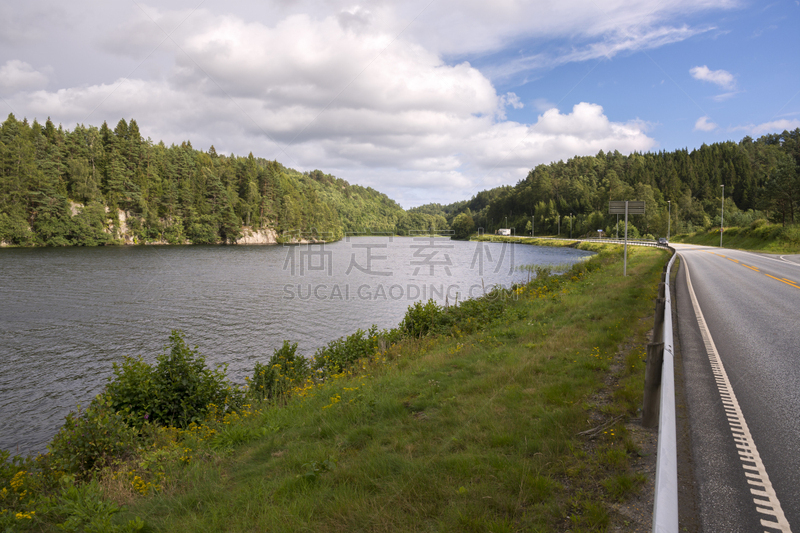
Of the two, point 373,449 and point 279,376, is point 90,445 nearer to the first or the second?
point 279,376

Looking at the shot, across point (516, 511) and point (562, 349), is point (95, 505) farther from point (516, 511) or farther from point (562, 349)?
point (562, 349)

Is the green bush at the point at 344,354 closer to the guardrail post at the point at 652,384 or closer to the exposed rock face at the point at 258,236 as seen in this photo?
the guardrail post at the point at 652,384

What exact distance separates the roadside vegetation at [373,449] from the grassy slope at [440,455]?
23 mm

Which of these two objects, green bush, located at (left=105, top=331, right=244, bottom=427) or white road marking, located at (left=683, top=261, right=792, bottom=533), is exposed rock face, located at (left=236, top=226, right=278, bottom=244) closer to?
green bush, located at (left=105, top=331, right=244, bottom=427)

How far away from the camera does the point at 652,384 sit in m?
4.48

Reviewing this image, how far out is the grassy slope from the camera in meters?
3.68

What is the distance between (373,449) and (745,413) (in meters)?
4.76

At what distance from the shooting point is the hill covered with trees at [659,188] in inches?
4021

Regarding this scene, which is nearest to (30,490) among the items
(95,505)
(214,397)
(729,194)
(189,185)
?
(95,505)

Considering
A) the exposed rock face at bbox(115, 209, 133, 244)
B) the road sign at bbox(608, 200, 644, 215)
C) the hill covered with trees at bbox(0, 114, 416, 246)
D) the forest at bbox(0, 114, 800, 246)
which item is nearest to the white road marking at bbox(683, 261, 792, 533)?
the road sign at bbox(608, 200, 644, 215)

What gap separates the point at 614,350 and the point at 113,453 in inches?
379

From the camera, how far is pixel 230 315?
2341 centimetres

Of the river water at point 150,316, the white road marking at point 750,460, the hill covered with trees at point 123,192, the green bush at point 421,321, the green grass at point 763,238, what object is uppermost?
the hill covered with trees at point 123,192

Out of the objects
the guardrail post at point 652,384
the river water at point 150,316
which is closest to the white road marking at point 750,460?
the guardrail post at point 652,384
